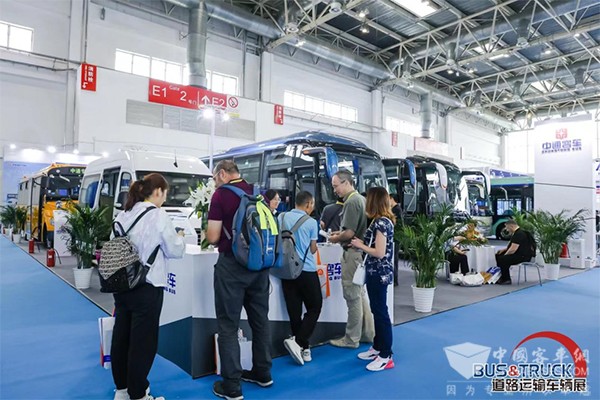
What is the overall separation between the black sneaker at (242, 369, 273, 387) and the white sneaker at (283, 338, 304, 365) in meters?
0.42

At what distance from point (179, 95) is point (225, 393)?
13580 mm

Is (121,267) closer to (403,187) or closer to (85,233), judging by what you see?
(85,233)

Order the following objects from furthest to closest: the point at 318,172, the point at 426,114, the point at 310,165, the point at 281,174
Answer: the point at 426,114 → the point at 281,174 → the point at 310,165 → the point at 318,172

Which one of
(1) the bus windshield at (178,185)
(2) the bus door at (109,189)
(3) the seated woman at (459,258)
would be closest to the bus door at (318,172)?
(1) the bus windshield at (178,185)

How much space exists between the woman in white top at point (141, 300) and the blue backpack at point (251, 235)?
40 cm

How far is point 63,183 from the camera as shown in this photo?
11.7 metres

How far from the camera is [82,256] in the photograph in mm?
6285

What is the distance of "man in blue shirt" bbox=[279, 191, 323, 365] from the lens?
11.4 feet

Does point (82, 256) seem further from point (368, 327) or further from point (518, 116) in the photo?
point (518, 116)

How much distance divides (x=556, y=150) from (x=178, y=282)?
10506mm

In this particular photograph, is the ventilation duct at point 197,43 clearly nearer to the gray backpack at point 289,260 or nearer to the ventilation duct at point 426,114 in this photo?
the gray backpack at point 289,260

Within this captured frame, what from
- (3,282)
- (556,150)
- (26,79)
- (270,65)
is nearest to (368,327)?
(3,282)

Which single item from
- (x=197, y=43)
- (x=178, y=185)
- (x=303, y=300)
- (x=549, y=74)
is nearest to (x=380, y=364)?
(x=303, y=300)

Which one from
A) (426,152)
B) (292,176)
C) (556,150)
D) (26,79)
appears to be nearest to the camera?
(292,176)
